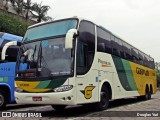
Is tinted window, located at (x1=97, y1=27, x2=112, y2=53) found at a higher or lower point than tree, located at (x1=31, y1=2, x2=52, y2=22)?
lower

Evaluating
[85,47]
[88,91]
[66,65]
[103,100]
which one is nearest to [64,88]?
[66,65]

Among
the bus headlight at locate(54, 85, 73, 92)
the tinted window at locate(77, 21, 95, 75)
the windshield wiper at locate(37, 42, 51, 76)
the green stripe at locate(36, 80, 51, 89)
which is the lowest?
the bus headlight at locate(54, 85, 73, 92)

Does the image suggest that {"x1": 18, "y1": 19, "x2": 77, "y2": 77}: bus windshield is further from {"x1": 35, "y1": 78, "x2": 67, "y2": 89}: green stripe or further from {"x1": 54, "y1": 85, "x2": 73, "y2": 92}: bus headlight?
{"x1": 54, "y1": 85, "x2": 73, "y2": 92}: bus headlight

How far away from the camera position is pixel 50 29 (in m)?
10.9

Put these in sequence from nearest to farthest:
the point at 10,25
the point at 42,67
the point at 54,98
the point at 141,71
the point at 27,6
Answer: the point at 54,98
the point at 42,67
the point at 141,71
the point at 10,25
the point at 27,6

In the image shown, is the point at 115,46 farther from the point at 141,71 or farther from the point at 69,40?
the point at 69,40

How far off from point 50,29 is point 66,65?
5.42 ft

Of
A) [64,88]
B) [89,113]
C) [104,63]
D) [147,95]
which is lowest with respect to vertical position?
[89,113]

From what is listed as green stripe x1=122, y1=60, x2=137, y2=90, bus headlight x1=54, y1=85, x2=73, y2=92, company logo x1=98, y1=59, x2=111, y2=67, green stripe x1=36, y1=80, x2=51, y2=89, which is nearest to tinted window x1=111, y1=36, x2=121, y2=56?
green stripe x1=122, y1=60, x2=137, y2=90

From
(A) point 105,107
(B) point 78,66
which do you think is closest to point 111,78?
(A) point 105,107

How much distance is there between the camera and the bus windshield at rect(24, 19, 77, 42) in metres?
10.6

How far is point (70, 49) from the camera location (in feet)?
32.9

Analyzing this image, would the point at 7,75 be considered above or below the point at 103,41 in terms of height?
below

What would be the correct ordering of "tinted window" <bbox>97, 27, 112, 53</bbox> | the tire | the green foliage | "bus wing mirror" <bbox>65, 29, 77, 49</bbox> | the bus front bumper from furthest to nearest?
the green foliage
the tire
"tinted window" <bbox>97, 27, 112, 53</bbox>
the bus front bumper
"bus wing mirror" <bbox>65, 29, 77, 49</bbox>
